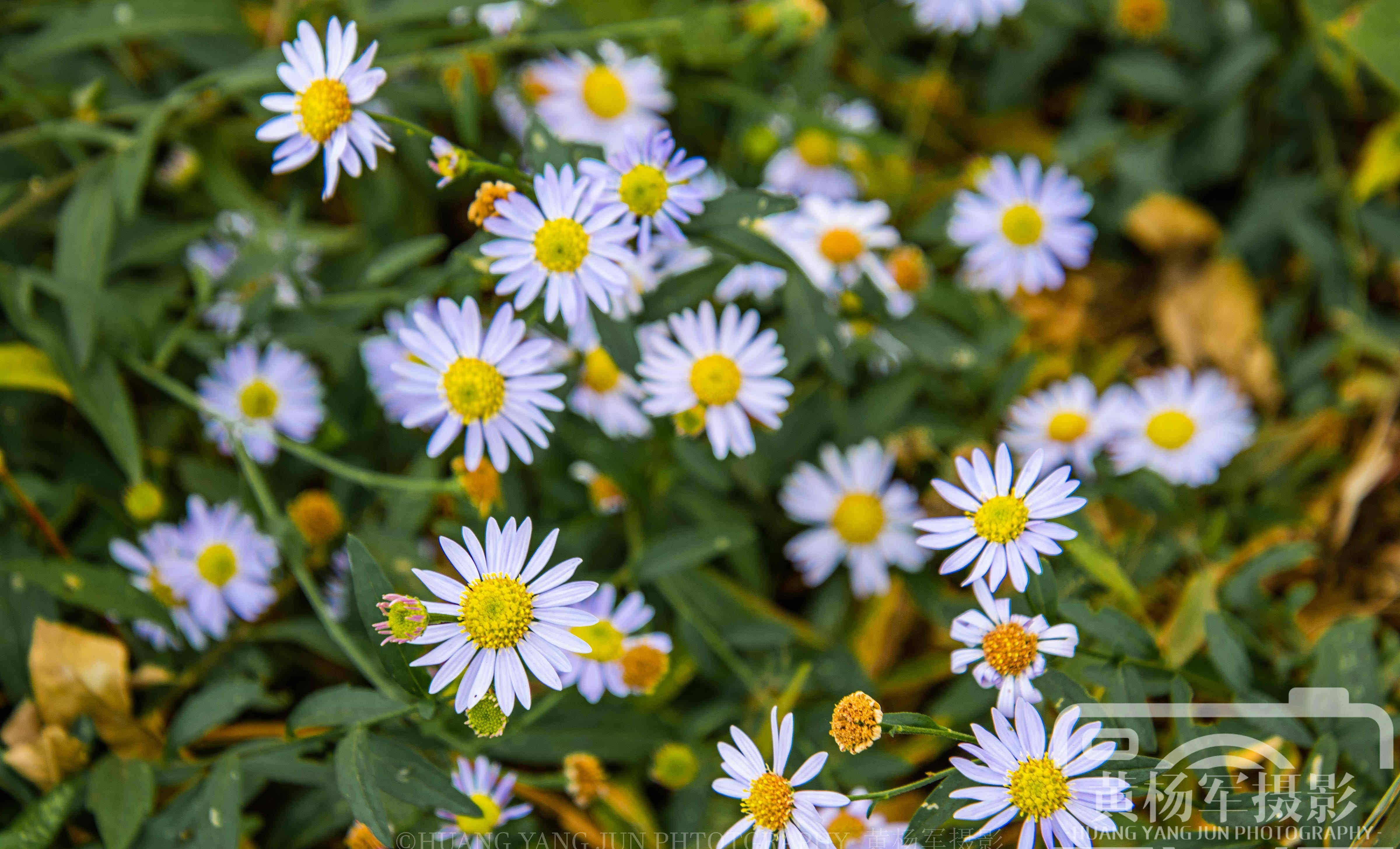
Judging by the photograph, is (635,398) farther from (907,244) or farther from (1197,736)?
(1197,736)

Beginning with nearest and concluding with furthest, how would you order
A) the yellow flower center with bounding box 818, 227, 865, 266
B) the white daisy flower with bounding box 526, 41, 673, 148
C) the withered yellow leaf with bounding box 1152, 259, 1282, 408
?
1. the yellow flower center with bounding box 818, 227, 865, 266
2. the white daisy flower with bounding box 526, 41, 673, 148
3. the withered yellow leaf with bounding box 1152, 259, 1282, 408

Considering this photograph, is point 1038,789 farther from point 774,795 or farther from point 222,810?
point 222,810

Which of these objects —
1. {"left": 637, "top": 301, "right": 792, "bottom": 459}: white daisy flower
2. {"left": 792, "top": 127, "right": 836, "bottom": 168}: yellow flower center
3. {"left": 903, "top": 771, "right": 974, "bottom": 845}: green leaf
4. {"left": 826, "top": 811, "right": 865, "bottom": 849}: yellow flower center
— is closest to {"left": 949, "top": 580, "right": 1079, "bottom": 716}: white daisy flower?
{"left": 903, "top": 771, "right": 974, "bottom": 845}: green leaf

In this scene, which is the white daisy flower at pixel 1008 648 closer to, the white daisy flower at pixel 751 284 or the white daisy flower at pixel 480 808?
the white daisy flower at pixel 480 808

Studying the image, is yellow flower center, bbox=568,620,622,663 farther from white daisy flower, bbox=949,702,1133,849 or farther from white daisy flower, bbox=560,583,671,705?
white daisy flower, bbox=949,702,1133,849

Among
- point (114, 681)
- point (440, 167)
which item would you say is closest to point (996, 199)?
point (440, 167)

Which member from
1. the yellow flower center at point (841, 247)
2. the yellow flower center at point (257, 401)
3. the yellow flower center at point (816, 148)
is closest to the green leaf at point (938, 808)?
the yellow flower center at point (841, 247)
